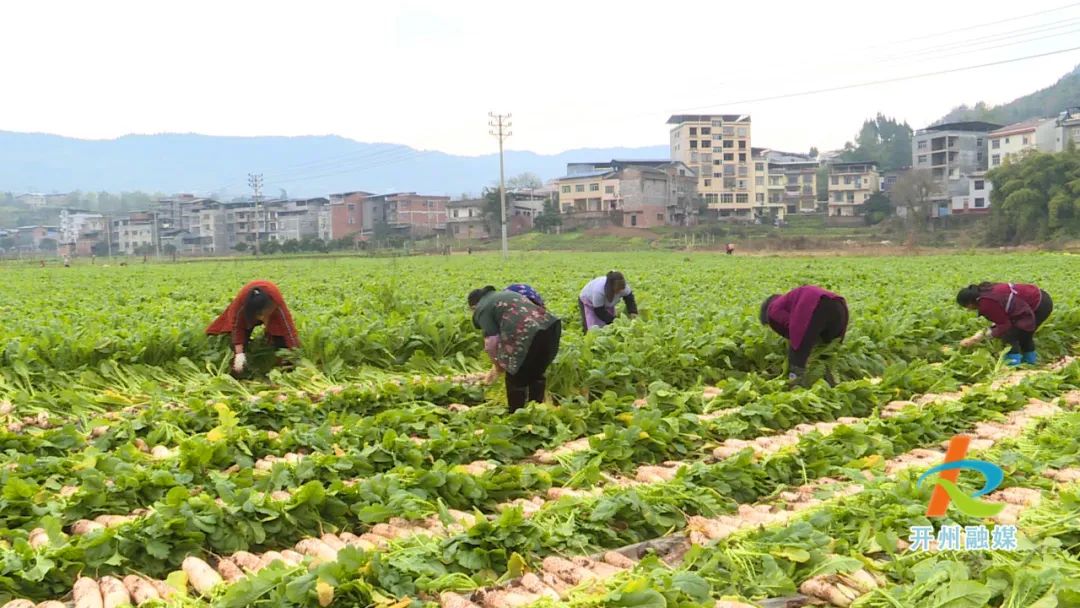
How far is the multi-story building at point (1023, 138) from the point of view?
2714 inches

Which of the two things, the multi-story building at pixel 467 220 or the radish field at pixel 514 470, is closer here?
the radish field at pixel 514 470

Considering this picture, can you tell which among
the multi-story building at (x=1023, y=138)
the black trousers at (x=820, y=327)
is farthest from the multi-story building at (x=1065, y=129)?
the black trousers at (x=820, y=327)

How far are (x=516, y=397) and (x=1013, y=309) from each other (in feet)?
18.0

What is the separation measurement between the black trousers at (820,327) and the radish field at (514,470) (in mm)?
401

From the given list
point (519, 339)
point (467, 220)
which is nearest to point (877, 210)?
point (467, 220)

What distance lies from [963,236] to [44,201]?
15885 centimetres

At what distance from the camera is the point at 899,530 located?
388cm

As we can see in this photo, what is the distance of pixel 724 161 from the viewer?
82.7 meters

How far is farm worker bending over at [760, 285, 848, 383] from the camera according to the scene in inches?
316

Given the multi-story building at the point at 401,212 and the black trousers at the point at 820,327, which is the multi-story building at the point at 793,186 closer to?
the multi-story building at the point at 401,212

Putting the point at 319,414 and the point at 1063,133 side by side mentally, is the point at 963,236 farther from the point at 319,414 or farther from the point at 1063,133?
the point at 319,414

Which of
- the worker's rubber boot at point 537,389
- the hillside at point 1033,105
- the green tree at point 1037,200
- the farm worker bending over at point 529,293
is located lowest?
the worker's rubber boot at point 537,389

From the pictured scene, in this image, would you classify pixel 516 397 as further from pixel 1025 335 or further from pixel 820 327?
pixel 1025 335

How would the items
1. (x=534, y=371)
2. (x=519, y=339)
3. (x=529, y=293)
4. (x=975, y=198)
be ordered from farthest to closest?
(x=975, y=198)
(x=529, y=293)
(x=534, y=371)
(x=519, y=339)
